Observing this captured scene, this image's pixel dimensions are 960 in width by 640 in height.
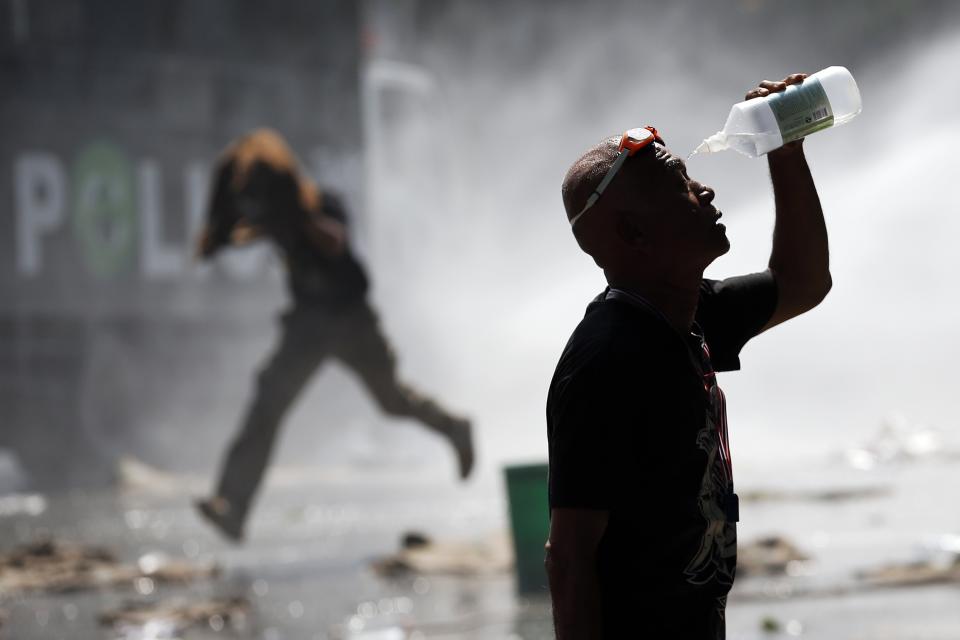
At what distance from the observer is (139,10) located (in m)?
17.2

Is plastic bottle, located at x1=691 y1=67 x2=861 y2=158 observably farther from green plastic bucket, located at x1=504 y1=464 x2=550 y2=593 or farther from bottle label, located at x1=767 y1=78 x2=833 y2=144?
green plastic bucket, located at x1=504 y1=464 x2=550 y2=593

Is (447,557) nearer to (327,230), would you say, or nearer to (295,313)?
(295,313)

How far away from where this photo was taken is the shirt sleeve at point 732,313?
87.2 inches

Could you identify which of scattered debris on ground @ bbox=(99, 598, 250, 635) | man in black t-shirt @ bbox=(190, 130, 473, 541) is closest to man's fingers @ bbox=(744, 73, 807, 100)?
scattered debris on ground @ bbox=(99, 598, 250, 635)

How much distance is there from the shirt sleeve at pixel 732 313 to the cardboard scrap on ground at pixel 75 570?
5.91 meters

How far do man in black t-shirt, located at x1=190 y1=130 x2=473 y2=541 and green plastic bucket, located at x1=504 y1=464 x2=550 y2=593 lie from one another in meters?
2.20

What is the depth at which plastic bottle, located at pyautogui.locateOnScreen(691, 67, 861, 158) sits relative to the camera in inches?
89.6

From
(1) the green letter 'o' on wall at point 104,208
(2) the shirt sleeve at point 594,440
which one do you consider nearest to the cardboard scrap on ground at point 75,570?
(2) the shirt sleeve at point 594,440

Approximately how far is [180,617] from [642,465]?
4.80 meters

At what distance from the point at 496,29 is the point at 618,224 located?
61.8 ft

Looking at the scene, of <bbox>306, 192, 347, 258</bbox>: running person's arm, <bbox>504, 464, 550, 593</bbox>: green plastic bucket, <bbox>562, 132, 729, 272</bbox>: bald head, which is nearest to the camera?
<bbox>562, 132, 729, 272</bbox>: bald head

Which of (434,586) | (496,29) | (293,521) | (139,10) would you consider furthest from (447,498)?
(496,29)

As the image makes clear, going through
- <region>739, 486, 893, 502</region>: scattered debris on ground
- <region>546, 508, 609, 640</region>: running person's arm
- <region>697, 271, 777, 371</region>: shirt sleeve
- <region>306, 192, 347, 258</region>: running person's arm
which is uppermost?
<region>306, 192, 347, 258</region>: running person's arm

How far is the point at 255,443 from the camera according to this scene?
8641 millimetres
